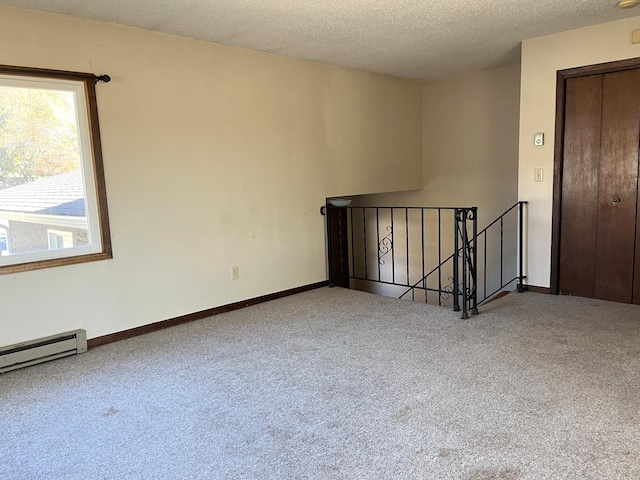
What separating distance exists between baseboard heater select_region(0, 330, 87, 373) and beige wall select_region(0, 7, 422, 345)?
0.07 metres

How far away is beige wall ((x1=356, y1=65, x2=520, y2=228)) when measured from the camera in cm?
533

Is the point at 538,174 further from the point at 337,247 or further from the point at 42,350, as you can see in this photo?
the point at 42,350

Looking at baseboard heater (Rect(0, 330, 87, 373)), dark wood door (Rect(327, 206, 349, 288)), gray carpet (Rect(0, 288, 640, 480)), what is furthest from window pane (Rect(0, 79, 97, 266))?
dark wood door (Rect(327, 206, 349, 288))

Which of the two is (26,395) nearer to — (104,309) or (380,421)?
(104,309)

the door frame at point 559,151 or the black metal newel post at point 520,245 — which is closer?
the door frame at point 559,151

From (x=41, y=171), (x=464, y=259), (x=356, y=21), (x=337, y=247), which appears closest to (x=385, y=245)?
(x=337, y=247)

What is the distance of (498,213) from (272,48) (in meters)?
3.21

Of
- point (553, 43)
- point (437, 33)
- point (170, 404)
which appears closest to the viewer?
point (170, 404)

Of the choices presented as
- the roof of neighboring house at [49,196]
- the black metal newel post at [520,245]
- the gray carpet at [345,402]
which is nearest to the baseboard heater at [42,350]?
the gray carpet at [345,402]

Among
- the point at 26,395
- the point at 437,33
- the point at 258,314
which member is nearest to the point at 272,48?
the point at 437,33

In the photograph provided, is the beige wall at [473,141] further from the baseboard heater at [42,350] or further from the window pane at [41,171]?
the baseboard heater at [42,350]

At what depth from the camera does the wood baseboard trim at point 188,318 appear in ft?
11.4

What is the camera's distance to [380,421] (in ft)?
7.38

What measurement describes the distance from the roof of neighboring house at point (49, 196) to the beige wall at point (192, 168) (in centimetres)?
24
